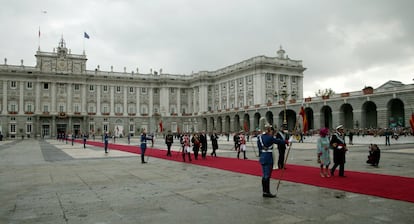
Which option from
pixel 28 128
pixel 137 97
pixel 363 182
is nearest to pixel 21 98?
pixel 28 128

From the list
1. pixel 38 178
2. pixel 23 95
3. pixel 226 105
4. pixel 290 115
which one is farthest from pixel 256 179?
pixel 23 95

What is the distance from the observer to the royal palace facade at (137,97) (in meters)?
68.2

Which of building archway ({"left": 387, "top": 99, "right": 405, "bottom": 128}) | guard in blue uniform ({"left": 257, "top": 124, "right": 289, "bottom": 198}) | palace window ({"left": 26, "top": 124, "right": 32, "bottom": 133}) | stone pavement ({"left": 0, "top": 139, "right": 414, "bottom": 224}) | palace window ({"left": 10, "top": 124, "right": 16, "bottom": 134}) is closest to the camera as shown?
stone pavement ({"left": 0, "top": 139, "right": 414, "bottom": 224})

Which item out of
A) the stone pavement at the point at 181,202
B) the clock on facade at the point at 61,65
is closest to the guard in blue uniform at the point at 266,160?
the stone pavement at the point at 181,202

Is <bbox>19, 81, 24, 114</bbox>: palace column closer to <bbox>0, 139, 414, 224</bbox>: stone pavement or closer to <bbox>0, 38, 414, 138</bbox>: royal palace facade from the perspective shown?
<bbox>0, 38, 414, 138</bbox>: royal palace facade

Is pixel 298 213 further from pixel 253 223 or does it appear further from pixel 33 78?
pixel 33 78

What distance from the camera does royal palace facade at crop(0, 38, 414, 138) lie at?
224 ft

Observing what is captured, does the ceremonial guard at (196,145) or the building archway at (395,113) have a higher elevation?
the building archway at (395,113)

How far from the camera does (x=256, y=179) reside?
10.8m

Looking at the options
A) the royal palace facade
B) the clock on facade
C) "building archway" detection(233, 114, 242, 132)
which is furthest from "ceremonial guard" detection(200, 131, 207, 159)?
the clock on facade

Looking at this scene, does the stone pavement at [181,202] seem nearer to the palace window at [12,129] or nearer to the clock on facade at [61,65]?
the palace window at [12,129]

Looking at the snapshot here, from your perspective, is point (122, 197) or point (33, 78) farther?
point (33, 78)

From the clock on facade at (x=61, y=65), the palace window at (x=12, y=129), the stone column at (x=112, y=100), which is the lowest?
the palace window at (x=12, y=129)

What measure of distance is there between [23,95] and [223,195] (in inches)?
3080
